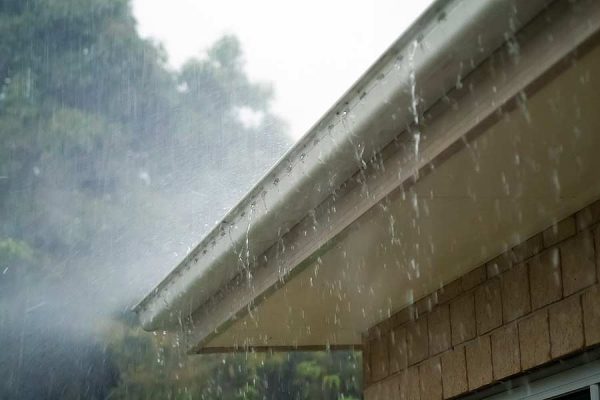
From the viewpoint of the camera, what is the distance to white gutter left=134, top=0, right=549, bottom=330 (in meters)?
2.66

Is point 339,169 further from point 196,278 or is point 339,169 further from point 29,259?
point 29,259

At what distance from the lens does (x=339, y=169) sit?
3441mm

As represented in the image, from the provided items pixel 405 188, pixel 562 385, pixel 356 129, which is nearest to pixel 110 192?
pixel 562 385

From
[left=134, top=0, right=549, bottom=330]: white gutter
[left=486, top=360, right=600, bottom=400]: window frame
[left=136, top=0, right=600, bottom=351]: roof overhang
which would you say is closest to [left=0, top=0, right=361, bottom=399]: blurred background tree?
[left=136, top=0, right=600, bottom=351]: roof overhang

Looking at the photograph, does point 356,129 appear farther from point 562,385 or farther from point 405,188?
point 562,385

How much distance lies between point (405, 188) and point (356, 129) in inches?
12.1

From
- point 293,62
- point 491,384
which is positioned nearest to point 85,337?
point 293,62

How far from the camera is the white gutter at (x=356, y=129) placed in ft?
8.74

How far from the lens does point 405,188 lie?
11.1 feet

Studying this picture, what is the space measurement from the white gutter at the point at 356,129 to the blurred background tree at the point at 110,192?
11777mm

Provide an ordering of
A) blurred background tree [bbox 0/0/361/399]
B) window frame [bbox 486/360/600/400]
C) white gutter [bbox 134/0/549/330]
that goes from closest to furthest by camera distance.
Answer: white gutter [bbox 134/0/549/330]
window frame [bbox 486/360/600/400]
blurred background tree [bbox 0/0/361/399]

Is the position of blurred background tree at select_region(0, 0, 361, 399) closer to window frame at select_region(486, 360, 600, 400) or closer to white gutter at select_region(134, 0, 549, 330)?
white gutter at select_region(134, 0, 549, 330)

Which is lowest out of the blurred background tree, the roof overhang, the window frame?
the window frame

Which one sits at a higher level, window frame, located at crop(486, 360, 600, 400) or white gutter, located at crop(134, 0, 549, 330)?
white gutter, located at crop(134, 0, 549, 330)
